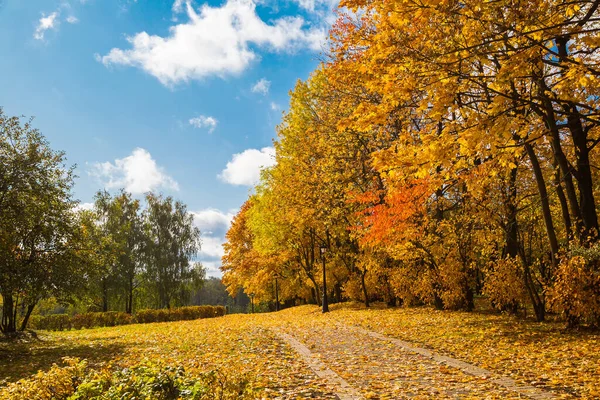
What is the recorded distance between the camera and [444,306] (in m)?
17.2

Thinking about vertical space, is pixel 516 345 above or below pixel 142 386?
below

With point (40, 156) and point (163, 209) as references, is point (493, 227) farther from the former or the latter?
point (163, 209)

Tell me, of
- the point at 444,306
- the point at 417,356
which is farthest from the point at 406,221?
the point at 417,356

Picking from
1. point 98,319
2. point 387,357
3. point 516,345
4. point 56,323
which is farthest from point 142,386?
point 56,323

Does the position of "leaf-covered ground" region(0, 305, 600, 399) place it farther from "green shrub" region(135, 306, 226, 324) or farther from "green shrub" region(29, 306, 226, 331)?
"green shrub" region(135, 306, 226, 324)

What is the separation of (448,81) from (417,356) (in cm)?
560

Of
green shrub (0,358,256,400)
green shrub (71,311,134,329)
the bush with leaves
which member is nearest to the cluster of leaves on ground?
green shrub (0,358,256,400)

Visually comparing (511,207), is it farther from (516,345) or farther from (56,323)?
(56,323)

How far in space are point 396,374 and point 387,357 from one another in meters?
1.60

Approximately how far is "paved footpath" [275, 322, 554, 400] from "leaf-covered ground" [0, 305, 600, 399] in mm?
17

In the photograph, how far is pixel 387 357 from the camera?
27.6 feet

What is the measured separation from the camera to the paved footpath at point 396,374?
5598 millimetres

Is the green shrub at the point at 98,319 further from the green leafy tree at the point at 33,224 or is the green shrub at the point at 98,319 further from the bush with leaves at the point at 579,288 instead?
the bush with leaves at the point at 579,288

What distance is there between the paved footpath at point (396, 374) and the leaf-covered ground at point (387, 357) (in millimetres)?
17
